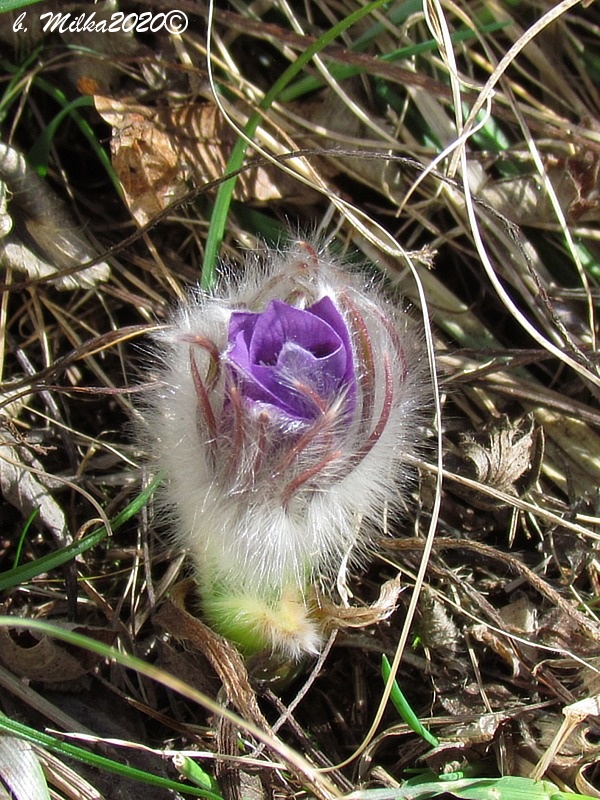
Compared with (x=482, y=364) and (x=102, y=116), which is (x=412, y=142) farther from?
(x=102, y=116)

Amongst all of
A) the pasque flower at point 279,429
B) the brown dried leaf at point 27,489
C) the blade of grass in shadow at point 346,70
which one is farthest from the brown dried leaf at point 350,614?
the blade of grass in shadow at point 346,70

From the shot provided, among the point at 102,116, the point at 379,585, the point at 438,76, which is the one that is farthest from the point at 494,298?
the point at 102,116

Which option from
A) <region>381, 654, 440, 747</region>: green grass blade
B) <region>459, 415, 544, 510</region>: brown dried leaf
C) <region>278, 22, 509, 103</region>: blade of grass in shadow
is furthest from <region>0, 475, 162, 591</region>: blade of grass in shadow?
<region>278, 22, 509, 103</region>: blade of grass in shadow

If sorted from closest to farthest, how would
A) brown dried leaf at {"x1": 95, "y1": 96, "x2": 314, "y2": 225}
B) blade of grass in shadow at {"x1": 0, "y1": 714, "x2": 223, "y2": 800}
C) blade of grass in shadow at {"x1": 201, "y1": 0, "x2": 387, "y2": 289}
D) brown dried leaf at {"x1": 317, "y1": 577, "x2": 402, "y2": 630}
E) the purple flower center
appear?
the purple flower center → blade of grass in shadow at {"x1": 0, "y1": 714, "x2": 223, "y2": 800} → brown dried leaf at {"x1": 317, "y1": 577, "x2": 402, "y2": 630} → blade of grass in shadow at {"x1": 201, "y1": 0, "x2": 387, "y2": 289} → brown dried leaf at {"x1": 95, "y1": 96, "x2": 314, "y2": 225}

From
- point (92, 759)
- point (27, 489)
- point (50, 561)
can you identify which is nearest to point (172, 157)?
point (27, 489)

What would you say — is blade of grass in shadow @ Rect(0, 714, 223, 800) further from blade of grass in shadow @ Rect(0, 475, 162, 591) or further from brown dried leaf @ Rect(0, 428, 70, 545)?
brown dried leaf @ Rect(0, 428, 70, 545)

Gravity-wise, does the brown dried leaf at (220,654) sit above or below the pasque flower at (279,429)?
Result: below

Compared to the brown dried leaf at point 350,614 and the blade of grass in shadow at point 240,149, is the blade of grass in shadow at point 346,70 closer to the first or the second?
the blade of grass in shadow at point 240,149
